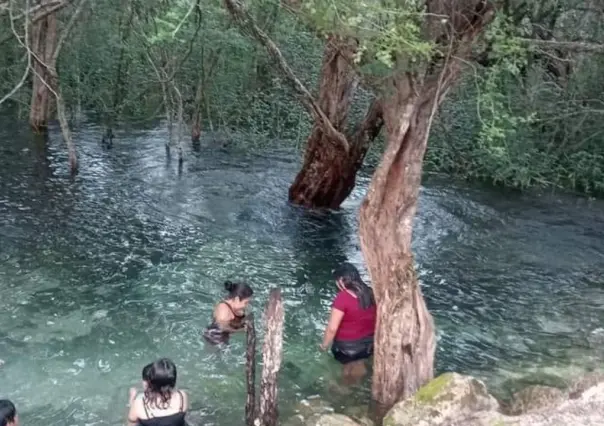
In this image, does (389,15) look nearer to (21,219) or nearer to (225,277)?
(225,277)

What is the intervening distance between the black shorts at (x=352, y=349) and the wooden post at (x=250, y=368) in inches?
62.5

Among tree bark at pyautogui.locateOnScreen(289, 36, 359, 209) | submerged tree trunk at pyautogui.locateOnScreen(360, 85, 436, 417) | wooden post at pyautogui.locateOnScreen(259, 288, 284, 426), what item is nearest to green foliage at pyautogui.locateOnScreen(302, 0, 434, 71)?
submerged tree trunk at pyautogui.locateOnScreen(360, 85, 436, 417)

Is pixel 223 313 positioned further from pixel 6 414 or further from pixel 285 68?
pixel 285 68

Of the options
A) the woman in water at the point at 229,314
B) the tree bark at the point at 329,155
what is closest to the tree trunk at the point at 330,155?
the tree bark at the point at 329,155

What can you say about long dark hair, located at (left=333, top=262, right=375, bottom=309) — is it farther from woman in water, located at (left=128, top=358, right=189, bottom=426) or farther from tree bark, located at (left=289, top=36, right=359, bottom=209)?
tree bark, located at (left=289, top=36, right=359, bottom=209)

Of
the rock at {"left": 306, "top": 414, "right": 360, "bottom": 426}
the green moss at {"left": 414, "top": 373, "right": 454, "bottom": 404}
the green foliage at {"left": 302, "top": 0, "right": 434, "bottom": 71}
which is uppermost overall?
the green foliage at {"left": 302, "top": 0, "right": 434, "bottom": 71}

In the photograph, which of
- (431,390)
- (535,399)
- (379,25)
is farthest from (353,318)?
(379,25)

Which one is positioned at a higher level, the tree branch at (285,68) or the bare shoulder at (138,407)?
the tree branch at (285,68)

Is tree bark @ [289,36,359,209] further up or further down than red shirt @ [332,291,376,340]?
further up

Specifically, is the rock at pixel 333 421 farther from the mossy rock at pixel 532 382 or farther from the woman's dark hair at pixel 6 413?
the woman's dark hair at pixel 6 413

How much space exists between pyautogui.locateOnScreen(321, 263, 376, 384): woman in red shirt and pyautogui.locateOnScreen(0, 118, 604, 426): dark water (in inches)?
13.6

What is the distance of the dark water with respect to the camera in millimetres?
8516

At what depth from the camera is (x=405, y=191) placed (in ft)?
22.3

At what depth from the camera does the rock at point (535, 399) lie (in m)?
7.39
